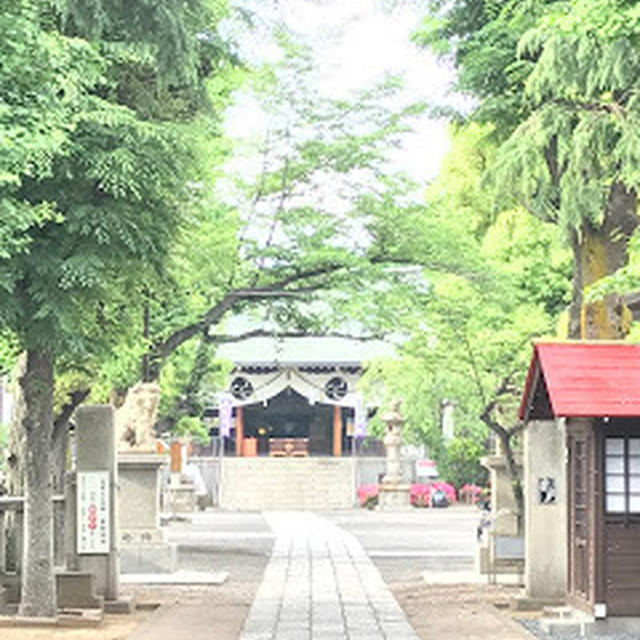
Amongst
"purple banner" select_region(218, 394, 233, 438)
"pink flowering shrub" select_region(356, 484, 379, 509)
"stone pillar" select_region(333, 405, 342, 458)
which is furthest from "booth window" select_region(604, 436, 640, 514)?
"stone pillar" select_region(333, 405, 342, 458)

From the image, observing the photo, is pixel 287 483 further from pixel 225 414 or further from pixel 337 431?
pixel 337 431

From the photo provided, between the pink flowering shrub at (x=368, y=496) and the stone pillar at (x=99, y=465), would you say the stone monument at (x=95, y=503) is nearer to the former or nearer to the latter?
the stone pillar at (x=99, y=465)

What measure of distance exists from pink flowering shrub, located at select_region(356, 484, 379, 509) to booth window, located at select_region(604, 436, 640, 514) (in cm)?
4344

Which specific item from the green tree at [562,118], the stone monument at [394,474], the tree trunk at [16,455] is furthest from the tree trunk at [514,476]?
the stone monument at [394,474]

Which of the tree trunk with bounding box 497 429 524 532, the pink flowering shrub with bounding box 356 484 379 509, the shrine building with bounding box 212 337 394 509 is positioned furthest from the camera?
the shrine building with bounding box 212 337 394 509

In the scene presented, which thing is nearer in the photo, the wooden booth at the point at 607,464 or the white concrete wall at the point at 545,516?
the wooden booth at the point at 607,464

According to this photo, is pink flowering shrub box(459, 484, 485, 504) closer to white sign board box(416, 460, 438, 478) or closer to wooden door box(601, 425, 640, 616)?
white sign board box(416, 460, 438, 478)

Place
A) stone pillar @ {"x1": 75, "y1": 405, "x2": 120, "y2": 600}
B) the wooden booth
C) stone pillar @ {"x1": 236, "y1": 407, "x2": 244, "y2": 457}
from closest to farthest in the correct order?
1. the wooden booth
2. stone pillar @ {"x1": 75, "y1": 405, "x2": 120, "y2": 600}
3. stone pillar @ {"x1": 236, "y1": 407, "x2": 244, "y2": 457}

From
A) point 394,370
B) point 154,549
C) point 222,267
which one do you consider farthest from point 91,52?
point 394,370

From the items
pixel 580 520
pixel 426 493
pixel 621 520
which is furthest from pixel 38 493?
pixel 426 493

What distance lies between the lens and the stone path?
17.0 metres

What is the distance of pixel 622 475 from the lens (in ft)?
55.9

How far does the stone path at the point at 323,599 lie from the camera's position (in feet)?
55.7

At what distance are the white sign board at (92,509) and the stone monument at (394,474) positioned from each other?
38.3 m
